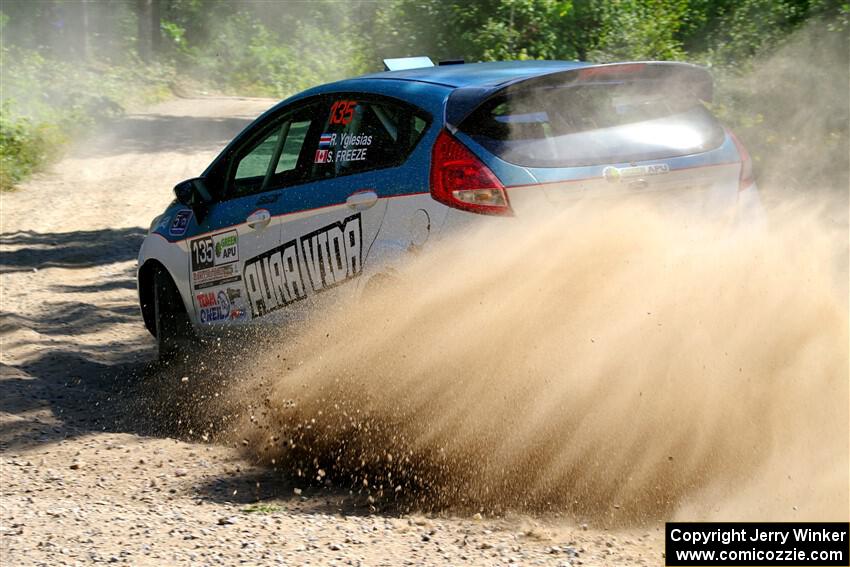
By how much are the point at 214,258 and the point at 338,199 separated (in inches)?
51.9

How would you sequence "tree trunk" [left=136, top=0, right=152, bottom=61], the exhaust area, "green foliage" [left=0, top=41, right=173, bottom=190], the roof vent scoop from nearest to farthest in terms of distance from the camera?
1. the exhaust area
2. the roof vent scoop
3. "green foliage" [left=0, top=41, right=173, bottom=190]
4. "tree trunk" [left=136, top=0, right=152, bottom=61]

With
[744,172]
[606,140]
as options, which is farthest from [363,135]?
[744,172]

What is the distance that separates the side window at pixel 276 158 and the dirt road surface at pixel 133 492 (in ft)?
4.84

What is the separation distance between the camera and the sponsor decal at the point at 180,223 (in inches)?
267

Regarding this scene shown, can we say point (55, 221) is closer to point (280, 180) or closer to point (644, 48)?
point (644, 48)

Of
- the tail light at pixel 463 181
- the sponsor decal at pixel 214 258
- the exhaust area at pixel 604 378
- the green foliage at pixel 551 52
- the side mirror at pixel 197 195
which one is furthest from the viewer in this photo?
the green foliage at pixel 551 52

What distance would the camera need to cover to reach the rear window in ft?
16.0

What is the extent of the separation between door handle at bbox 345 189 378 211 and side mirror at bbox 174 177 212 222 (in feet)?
4.90

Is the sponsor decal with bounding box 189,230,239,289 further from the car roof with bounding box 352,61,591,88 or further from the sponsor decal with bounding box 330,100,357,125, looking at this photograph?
the car roof with bounding box 352,61,591,88

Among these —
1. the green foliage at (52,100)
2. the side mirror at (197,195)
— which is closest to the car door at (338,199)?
the side mirror at (197,195)

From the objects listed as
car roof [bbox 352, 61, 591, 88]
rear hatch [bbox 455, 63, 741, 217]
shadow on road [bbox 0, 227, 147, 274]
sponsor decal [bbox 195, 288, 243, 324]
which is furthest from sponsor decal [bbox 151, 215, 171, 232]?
shadow on road [bbox 0, 227, 147, 274]

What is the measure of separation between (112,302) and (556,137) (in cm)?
564

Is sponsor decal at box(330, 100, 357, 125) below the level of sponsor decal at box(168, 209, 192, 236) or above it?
above

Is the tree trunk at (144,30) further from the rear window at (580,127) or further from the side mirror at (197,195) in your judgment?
the rear window at (580,127)
